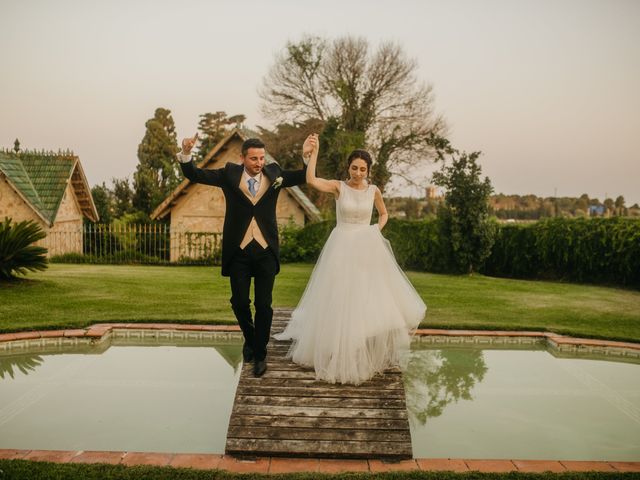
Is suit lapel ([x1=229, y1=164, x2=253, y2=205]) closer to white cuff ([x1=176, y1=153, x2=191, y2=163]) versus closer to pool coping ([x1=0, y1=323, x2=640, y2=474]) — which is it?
white cuff ([x1=176, y1=153, x2=191, y2=163])

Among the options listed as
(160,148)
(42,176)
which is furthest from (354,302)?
(160,148)

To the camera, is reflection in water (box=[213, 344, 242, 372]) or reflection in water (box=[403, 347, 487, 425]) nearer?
reflection in water (box=[403, 347, 487, 425])

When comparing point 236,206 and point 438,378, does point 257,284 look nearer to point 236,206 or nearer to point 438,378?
point 236,206

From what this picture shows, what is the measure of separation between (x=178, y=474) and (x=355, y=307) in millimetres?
2134

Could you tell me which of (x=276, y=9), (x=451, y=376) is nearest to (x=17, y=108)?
(x=276, y=9)

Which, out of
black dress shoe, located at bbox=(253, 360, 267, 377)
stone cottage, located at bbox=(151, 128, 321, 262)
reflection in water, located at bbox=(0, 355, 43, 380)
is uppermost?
stone cottage, located at bbox=(151, 128, 321, 262)

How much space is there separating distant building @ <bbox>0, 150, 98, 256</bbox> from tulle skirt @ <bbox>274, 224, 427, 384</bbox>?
68.9ft

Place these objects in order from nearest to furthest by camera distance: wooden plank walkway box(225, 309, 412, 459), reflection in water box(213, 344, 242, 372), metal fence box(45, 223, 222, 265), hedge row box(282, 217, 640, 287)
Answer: wooden plank walkway box(225, 309, 412, 459), reflection in water box(213, 344, 242, 372), hedge row box(282, 217, 640, 287), metal fence box(45, 223, 222, 265)

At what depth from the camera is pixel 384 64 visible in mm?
36406

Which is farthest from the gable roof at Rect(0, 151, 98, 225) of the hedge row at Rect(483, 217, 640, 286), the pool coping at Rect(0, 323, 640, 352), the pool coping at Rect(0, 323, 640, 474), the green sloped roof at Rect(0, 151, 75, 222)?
the pool coping at Rect(0, 323, 640, 474)

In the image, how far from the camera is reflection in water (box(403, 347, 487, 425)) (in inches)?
238

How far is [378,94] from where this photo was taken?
3641cm

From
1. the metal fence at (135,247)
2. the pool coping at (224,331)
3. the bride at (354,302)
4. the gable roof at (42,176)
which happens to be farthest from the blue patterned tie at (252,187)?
the gable roof at (42,176)

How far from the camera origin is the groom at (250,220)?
198 inches
